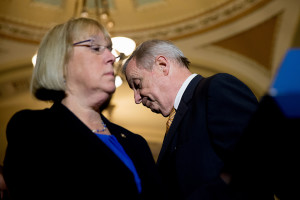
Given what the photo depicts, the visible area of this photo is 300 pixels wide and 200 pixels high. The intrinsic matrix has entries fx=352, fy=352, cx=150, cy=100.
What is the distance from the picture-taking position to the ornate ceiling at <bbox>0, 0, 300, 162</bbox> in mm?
6996

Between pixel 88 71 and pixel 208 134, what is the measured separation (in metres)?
0.63

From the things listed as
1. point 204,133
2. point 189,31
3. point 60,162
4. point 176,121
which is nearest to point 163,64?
point 176,121

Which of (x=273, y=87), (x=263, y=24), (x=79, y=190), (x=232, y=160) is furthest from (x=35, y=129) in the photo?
(x=263, y=24)

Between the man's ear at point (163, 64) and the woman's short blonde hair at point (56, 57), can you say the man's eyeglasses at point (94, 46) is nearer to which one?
the woman's short blonde hair at point (56, 57)

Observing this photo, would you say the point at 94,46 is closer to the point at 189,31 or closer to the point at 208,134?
the point at 208,134

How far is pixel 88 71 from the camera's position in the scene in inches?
56.9

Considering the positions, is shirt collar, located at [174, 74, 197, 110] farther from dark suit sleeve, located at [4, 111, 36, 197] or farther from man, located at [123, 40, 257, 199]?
dark suit sleeve, located at [4, 111, 36, 197]

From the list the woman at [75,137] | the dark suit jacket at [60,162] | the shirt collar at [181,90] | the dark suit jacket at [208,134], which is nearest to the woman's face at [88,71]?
the woman at [75,137]

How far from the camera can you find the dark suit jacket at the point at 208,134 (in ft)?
5.15

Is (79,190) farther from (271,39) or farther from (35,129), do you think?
(271,39)

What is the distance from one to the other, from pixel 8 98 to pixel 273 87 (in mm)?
7677

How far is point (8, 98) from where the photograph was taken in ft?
24.9

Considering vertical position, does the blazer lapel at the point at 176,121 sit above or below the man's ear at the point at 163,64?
below

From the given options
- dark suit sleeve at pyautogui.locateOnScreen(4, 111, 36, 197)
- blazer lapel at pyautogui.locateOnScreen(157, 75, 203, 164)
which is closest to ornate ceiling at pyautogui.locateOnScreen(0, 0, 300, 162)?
blazer lapel at pyautogui.locateOnScreen(157, 75, 203, 164)
